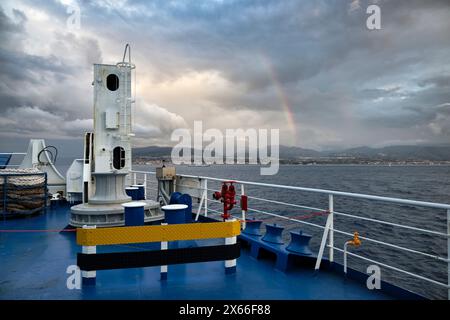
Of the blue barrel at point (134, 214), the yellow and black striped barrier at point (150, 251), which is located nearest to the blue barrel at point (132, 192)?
the blue barrel at point (134, 214)

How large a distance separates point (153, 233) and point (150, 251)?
0.67ft

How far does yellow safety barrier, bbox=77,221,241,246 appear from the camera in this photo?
11.5ft

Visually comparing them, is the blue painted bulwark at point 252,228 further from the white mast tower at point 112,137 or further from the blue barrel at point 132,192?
the blue barrel at point 132,192

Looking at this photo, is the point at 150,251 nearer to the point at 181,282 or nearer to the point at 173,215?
the point at 181,282

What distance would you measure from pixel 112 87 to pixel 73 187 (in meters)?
4.95

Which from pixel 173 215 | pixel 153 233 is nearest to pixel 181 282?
pixel 153 233

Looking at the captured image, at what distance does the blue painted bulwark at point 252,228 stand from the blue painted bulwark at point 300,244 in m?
0.91

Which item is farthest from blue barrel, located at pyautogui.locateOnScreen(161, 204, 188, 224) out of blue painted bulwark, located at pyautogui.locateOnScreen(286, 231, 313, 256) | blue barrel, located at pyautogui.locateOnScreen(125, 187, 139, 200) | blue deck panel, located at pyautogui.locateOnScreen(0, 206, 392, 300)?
blue barrel, located at pyautogui.locateOnScreen(125, 187, 139, 200)

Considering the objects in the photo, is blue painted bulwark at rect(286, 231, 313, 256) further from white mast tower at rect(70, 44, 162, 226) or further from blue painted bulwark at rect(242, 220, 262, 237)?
white mast tower at rect(70, 44, 162, 226)

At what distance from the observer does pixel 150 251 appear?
362 cm

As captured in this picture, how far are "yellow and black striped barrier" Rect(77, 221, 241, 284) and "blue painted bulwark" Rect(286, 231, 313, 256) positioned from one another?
0.87m
